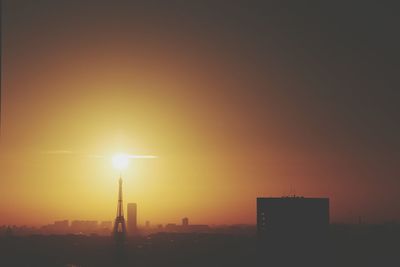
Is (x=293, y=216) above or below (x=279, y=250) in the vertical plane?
above

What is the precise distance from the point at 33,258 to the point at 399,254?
365ft

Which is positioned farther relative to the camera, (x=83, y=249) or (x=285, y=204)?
(x=83, y=249)

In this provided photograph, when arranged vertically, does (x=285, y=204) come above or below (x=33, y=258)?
above

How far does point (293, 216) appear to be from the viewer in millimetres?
157125

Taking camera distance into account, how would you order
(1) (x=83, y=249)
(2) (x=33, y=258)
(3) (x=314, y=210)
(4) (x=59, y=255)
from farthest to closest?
(1) (x=83, y=249), (4) (x=59, y=255), (2) (x=33, y=258), (3) (x=314, y=210)

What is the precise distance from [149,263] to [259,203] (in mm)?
42123

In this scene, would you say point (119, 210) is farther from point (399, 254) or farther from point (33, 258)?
point (399, 254)

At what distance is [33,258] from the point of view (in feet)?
558

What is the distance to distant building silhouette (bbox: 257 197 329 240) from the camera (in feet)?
514

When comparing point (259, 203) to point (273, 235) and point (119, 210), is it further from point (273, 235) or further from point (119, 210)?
point (119, 210)

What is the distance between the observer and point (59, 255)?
186 m

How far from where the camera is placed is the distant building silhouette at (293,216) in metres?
157

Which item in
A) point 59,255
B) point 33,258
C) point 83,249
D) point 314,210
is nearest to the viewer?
point 314,210

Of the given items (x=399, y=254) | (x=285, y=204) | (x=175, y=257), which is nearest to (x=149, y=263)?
(x=175, y=257)
